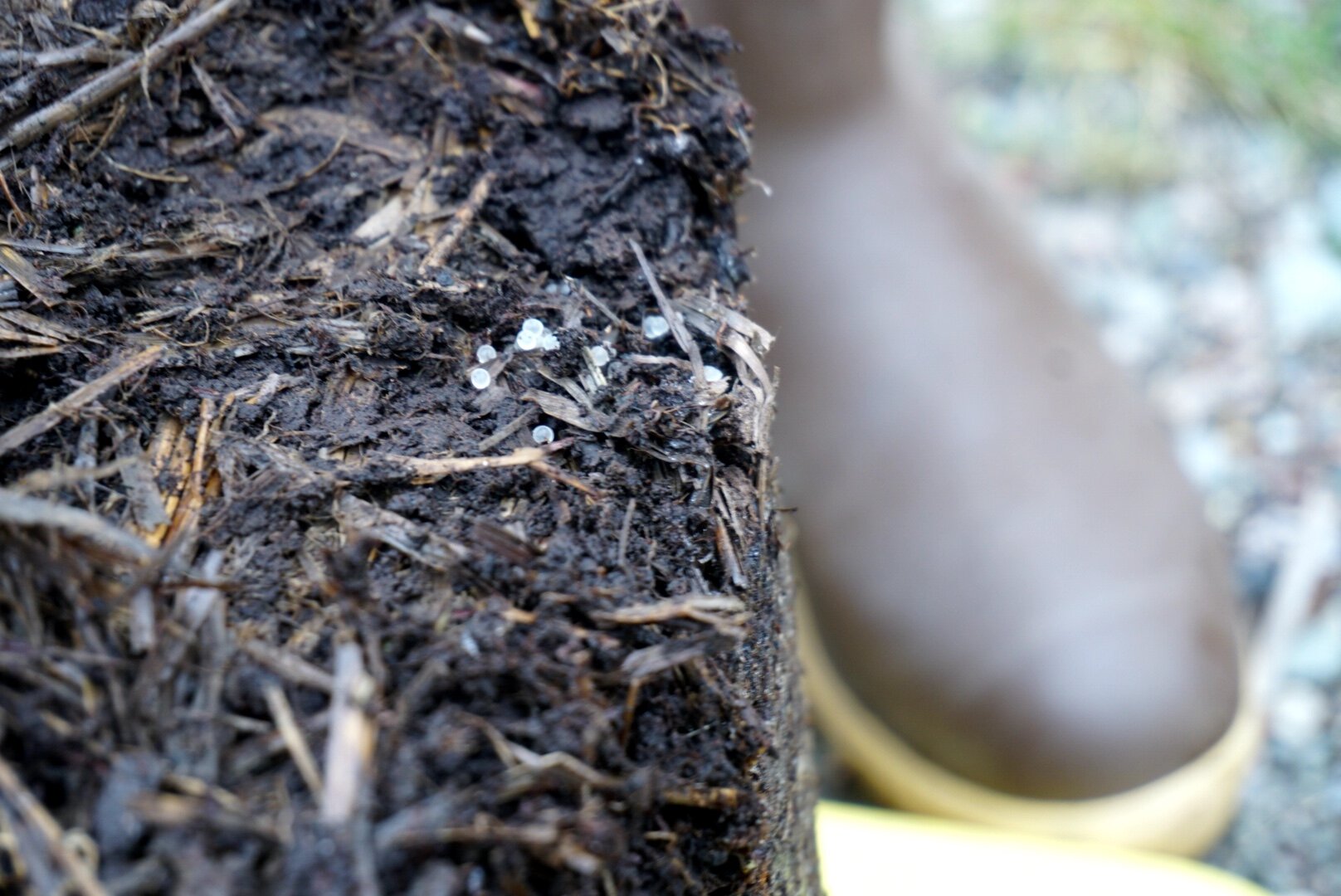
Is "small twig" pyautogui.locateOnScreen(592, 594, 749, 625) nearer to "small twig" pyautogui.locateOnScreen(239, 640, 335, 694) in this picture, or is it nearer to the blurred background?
"small twig" pyautogui.locateOnScreen(239, 640, 335, 694)

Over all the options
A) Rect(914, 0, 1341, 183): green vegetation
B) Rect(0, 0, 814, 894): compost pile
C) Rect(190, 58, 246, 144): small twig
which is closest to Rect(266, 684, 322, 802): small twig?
Rect(0, 0, 814, 894): compost pile

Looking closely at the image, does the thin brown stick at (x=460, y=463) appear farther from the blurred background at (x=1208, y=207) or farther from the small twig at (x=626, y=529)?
the blurred background at (x=1208, y=207)

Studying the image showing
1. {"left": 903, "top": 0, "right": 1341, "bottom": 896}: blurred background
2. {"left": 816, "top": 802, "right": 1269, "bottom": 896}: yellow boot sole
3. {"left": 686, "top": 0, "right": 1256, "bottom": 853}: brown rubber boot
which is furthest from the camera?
{"left": 903, "top": 0, "right": 1341, "bottom": 896}: blurred background

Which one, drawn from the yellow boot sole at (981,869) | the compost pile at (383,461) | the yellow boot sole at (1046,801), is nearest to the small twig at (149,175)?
the compost pile at (383,461)

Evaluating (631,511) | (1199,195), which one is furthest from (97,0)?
(1199,195)

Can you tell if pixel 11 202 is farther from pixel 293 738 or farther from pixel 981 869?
pixel 981 869

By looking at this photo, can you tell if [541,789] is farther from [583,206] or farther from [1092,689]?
[1092,689]

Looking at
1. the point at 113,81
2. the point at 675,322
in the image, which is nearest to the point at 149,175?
the point at 113,81
